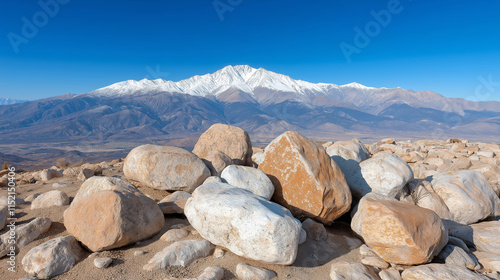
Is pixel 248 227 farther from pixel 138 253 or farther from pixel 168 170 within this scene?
→ pixel 168 170

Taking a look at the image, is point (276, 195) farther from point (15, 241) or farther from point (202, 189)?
point (15, 241)

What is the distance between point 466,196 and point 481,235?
51.9 inches

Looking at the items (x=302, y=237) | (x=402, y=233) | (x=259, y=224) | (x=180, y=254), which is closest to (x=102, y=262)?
(x=180, y=254)

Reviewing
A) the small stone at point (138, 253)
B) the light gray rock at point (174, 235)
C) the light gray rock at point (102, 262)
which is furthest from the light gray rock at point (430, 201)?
the light gray rock at point (102, 262)

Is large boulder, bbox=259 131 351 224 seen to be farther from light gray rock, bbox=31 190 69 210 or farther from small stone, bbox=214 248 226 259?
light gray rock, bbox=31 190 69 210

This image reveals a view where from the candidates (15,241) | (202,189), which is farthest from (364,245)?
(15,241)

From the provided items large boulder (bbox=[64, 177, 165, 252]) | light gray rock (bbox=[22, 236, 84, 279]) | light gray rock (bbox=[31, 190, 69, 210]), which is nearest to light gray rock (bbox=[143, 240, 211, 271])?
large boulder (bbox=[64, 177, 165, 252])

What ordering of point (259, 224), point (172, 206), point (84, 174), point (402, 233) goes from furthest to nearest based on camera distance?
point (84, 174) → point (172, 206) → point (402, 233) → point (259, 224)

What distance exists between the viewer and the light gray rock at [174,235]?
15.9 feet

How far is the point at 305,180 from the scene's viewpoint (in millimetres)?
5969

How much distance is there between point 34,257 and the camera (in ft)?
13.0

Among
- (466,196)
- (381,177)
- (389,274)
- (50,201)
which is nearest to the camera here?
(389,274)

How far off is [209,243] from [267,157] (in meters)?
2.70

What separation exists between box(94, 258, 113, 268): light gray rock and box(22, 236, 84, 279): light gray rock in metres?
0.38
